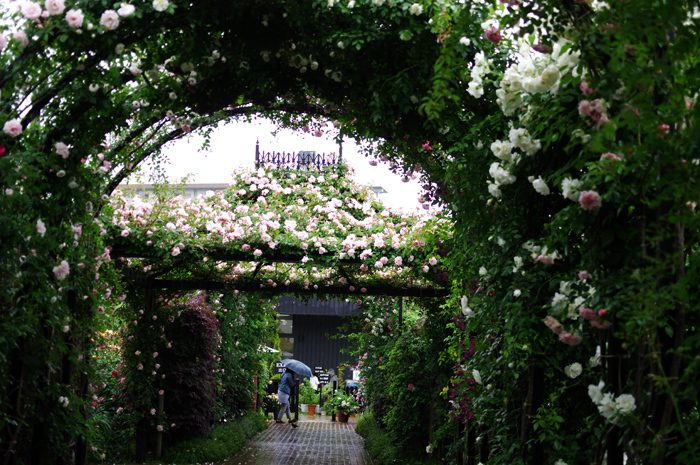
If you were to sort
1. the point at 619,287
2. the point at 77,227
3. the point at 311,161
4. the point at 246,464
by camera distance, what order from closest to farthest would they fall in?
the point at 619,287 < the point at 77,227 < the point at 246,464 < the point at 311,161

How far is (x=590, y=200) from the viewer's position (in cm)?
202

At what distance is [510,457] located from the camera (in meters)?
2.97

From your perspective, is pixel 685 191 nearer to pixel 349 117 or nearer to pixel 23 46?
pixel 349 117

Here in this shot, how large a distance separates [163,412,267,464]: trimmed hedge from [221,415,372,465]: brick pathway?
0.13 m

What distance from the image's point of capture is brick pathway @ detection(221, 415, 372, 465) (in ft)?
27.3

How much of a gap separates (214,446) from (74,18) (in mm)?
6545

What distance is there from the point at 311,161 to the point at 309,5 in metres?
9.23

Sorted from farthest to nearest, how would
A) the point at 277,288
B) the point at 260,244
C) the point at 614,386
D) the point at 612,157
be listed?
the point at 277,288 → the point at 260,244 → the point at 614,386 → the point at 612,157

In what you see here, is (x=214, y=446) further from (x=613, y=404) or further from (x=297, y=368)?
(x=613, y=404)

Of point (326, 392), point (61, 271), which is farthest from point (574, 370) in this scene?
point (326, 392)

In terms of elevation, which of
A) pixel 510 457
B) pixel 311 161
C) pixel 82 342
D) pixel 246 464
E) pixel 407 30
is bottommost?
pixel 246 464

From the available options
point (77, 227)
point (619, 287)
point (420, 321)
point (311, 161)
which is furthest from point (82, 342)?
point (311, 161)

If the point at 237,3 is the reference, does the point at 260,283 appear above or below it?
below

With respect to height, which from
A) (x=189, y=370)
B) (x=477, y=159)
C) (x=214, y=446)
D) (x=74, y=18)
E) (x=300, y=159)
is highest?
(x=300, y=159)
